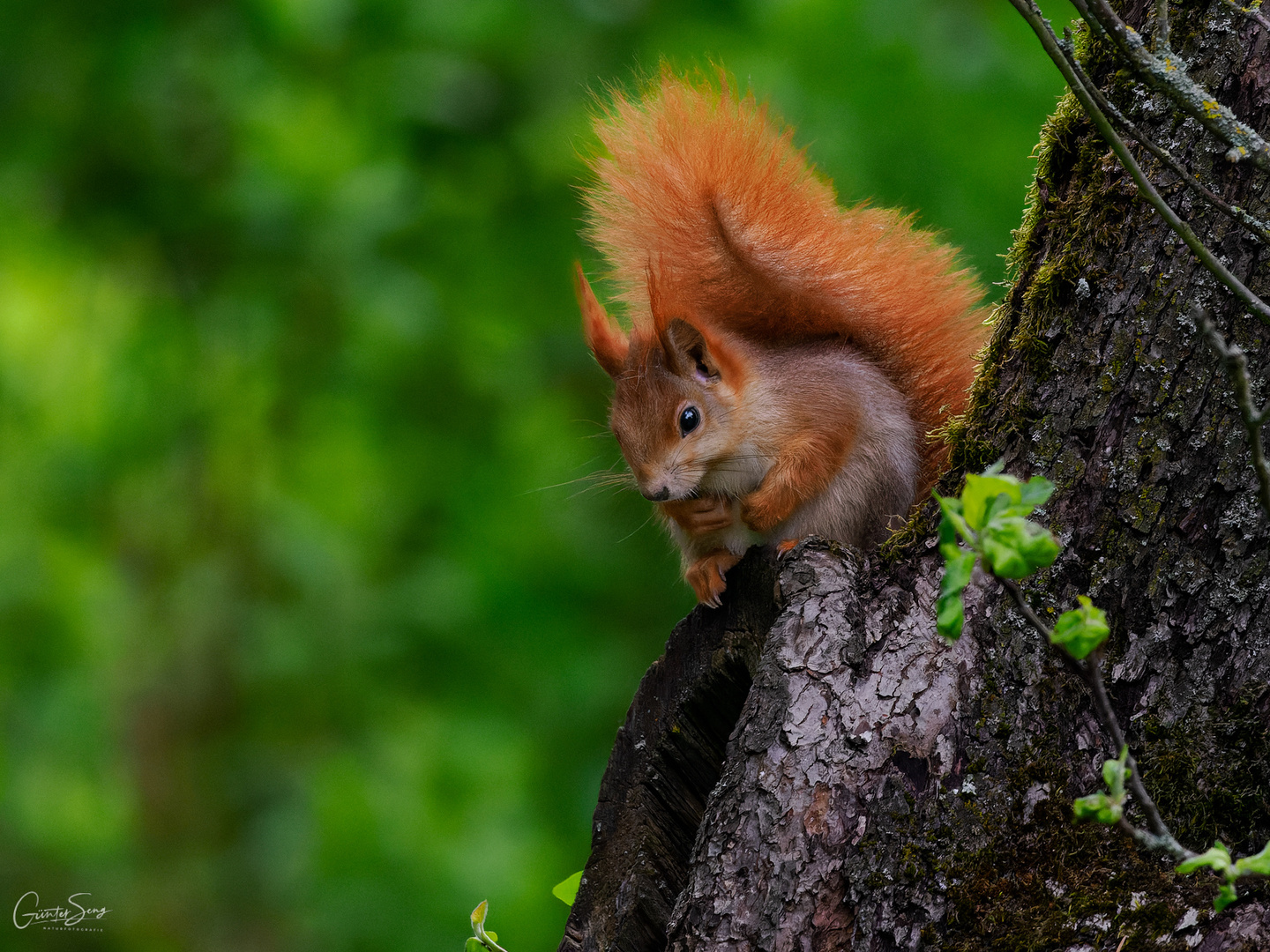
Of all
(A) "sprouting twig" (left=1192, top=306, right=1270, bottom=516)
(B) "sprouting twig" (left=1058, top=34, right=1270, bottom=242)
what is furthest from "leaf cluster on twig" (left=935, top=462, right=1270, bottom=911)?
(B) "sprouting twig" (left=1058, top=34, right=1270, bottom=242)

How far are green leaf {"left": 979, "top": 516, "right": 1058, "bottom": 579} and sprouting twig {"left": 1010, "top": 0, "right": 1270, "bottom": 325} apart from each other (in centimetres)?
26

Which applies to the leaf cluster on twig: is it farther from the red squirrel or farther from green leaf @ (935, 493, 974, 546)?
the red squirrel

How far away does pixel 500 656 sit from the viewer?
4227 millimetres

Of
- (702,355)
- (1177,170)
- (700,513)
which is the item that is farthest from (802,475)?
(1177,170)

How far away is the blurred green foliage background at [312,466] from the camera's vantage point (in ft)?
12.5

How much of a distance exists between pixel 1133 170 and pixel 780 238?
934 mm

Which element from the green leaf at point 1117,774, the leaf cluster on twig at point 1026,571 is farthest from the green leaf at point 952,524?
the green leaf at point 1117,774

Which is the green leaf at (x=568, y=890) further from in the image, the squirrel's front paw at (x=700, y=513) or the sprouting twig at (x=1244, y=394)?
the sprouting twig at (x=1244, y=394)

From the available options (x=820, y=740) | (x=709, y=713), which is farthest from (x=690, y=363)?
(x=820, y=740)

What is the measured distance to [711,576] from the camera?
5.14 feet

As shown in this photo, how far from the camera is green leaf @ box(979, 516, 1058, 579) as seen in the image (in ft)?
2.17

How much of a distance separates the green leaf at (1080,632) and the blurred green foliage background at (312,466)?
3.07 m

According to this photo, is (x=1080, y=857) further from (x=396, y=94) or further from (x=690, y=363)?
(x=396, y=94)

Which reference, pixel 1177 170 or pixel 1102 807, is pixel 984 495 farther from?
pixel 1177 170
